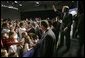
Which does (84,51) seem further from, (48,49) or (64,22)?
(64,22)

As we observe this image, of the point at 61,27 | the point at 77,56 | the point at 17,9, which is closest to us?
the point at 77,56

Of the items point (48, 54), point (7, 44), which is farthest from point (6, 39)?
point (48, 54)

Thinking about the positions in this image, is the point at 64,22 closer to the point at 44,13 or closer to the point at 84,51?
the point at 84,51

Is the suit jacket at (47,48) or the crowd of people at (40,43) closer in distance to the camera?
the suit jacket at (47,48)

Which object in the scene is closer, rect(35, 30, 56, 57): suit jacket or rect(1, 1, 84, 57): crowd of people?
rect(35, 30, 56, 57): suit jacket

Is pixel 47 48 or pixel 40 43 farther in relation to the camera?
pixel 40 43

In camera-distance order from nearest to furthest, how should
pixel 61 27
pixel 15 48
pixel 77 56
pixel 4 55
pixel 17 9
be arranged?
pixel 77 56
pixel 4 55
pixel 15 48
pixel 61 27
pixel 17 9

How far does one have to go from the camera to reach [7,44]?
5.30m

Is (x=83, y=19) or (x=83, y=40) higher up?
(x=83, y=19)

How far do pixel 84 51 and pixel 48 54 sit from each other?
58 centimetres

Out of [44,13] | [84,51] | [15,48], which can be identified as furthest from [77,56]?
[44,13]

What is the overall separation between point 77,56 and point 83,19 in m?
0.61

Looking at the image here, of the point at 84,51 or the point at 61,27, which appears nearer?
the point at 84,51

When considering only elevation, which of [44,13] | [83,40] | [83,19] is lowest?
[44,13]
